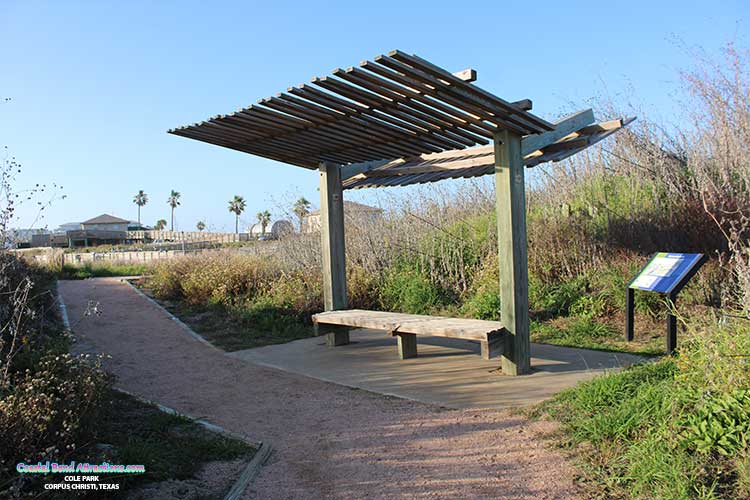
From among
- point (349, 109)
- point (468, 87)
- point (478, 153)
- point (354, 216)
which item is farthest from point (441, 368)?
point (354, 216)

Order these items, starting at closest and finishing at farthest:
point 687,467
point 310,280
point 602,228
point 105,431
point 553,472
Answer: point 687,467 → point 553,472 → point 105,431 → point 602,228 → point 310,280

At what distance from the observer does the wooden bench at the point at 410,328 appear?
538 cm

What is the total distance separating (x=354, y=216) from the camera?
1160 centimetres

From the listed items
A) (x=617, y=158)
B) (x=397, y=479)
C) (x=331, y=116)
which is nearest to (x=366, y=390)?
(x=397, y=479)

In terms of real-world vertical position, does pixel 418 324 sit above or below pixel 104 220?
below

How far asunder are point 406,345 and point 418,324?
597mm

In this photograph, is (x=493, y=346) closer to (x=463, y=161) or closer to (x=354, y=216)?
(x=463, y=161)

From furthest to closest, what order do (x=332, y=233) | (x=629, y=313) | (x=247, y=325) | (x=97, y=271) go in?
(x=97, y=271), (x=247, y=325), (x=332, y=233), (x=629, y=313)

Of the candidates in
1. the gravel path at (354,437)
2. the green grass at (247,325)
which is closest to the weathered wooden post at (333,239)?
the green grass at (247,325)

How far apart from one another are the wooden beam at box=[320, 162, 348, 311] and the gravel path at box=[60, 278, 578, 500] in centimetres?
154

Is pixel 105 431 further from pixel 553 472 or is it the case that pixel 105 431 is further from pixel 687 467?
pixel 687 467

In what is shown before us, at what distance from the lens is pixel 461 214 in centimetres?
1092

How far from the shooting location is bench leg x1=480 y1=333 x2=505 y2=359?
5.30 m

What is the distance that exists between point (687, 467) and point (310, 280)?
26.4 feet
